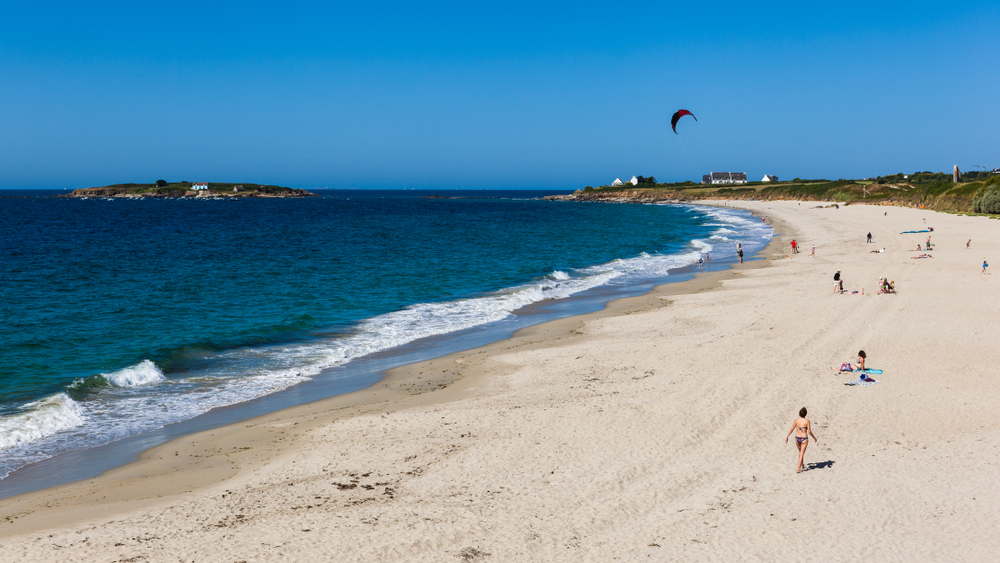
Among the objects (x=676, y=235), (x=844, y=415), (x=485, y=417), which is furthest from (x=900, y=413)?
(x=676, y=235)

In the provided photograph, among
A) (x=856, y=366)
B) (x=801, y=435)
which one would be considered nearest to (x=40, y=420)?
(x=801, y=435)

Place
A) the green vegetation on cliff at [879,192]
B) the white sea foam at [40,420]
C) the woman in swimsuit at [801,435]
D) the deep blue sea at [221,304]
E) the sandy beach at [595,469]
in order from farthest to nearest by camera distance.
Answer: the green vegetation on cliff at [879,192] → the deep blue sea at [221,304] → the white sea foam at [40,420] → the woman in swimsuit at [801,435] → the sandy beach at [595,469]

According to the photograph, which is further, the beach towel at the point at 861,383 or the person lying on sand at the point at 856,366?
the person lying on sand at the point at 856,366

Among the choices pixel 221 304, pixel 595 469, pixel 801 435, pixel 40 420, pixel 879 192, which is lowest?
pixel 595 469

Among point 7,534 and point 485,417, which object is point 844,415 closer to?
point 485,417

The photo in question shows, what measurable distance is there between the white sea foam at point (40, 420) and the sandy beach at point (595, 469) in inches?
128

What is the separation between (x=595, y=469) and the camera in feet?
36.9

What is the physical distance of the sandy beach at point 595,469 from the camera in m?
8.91

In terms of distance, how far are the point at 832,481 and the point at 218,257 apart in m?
44.2

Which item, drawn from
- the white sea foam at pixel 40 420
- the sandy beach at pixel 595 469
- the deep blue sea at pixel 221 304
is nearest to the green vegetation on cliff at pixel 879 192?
the deep blue sea at pixel 221 304

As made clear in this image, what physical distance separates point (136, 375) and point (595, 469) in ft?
44.7

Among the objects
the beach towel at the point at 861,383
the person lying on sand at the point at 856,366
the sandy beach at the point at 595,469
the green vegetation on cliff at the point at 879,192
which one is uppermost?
the green vegetation on cliff at the point at 879,192

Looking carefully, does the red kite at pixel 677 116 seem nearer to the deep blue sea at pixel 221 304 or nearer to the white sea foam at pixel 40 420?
the deep blue sea at pixel 221 304

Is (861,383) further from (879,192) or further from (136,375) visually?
(879,192)
